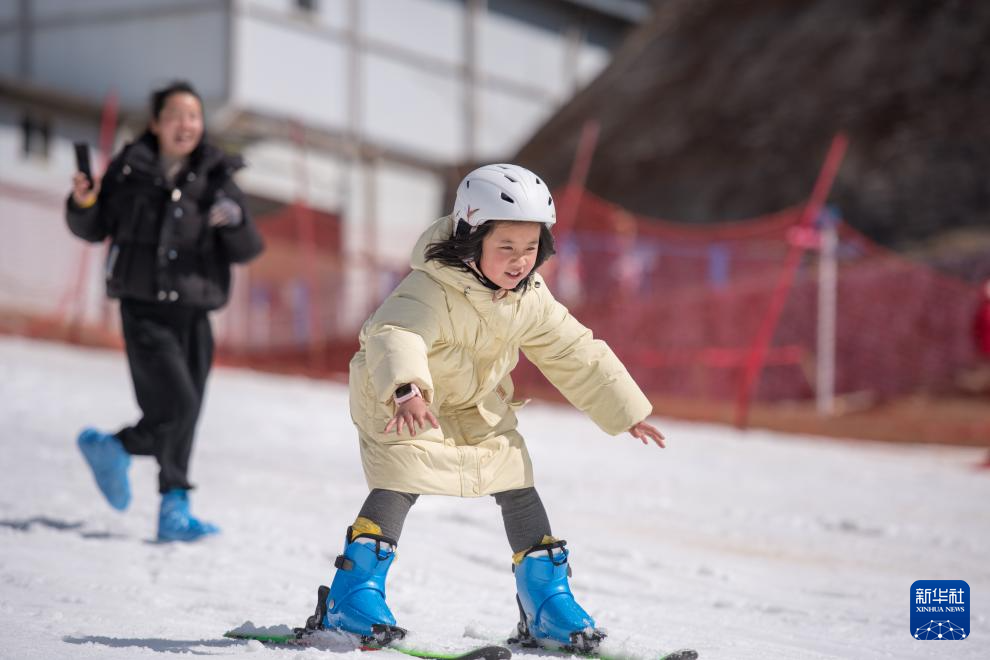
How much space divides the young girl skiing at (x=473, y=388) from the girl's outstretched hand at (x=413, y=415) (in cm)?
3

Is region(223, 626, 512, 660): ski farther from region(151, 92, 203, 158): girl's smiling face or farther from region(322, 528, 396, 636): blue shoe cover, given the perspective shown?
region(151, 92, 203, 158): girl's smiling face

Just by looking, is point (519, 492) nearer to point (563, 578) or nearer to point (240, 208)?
point (563, 578)

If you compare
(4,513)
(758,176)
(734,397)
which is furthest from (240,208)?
(758,176)

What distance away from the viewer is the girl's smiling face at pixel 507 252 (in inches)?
128

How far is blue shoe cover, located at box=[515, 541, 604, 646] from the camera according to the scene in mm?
3193

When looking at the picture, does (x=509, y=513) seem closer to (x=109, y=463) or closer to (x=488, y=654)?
(x=488, y=654)

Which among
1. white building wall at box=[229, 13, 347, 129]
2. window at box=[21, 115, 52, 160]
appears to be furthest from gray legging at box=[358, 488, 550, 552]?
window at box=[21, 115, 52, 160]

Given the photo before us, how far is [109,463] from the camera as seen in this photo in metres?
4.89

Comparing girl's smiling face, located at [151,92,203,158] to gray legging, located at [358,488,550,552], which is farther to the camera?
girl's smiling face, located at [151,92,203,158]

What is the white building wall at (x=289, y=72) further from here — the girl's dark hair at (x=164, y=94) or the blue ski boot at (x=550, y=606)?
the blue ski boot at (x=550, y=606)

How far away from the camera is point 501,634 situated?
11.7 feet

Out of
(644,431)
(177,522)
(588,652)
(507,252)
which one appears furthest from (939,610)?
(177,522)

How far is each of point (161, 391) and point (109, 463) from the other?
354 mm

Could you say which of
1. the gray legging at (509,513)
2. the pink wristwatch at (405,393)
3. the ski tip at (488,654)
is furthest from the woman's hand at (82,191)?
the ski tip at (488,654)
